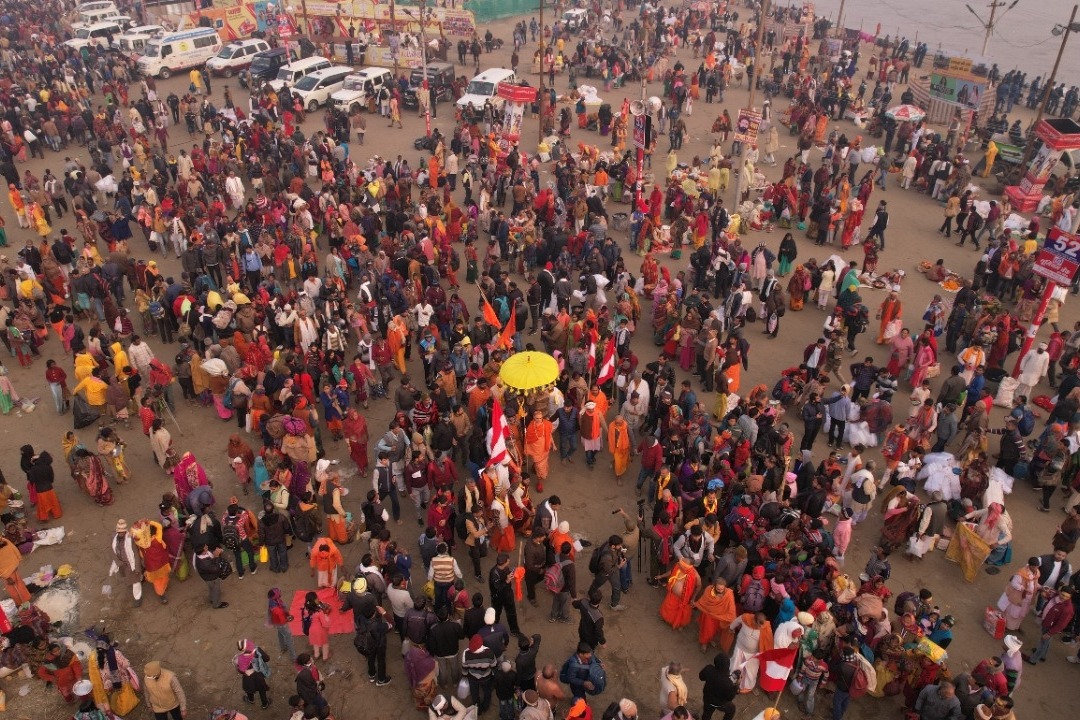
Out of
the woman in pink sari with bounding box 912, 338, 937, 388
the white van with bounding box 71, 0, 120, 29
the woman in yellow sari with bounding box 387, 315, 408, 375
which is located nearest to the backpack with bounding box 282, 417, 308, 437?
the woman in yellow sari with bounding box 387, 315, 408, 375

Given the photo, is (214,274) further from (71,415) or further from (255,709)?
(255,709)

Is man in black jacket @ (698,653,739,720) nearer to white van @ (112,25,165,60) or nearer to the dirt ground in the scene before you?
the dirt ground

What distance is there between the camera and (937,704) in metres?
8.14

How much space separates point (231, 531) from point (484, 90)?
23993 mm

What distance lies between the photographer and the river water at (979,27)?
165ft

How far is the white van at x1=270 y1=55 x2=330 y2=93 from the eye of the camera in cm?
3142

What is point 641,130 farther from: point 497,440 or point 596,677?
point 596,677

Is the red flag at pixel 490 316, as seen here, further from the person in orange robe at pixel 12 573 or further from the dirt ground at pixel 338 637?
the person in orange robe at pixel 12 573

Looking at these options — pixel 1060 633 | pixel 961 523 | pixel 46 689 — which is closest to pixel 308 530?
pixel 46 689

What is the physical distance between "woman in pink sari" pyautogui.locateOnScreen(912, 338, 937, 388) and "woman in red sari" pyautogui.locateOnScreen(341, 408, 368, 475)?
1039 cm

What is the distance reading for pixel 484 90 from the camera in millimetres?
30453

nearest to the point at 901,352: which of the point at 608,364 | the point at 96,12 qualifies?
the point at 608,364

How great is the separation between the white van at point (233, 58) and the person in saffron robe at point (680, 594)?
114 ft

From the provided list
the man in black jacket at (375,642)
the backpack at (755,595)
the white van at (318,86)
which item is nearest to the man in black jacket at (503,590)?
the man in black jacket at (375,642)
